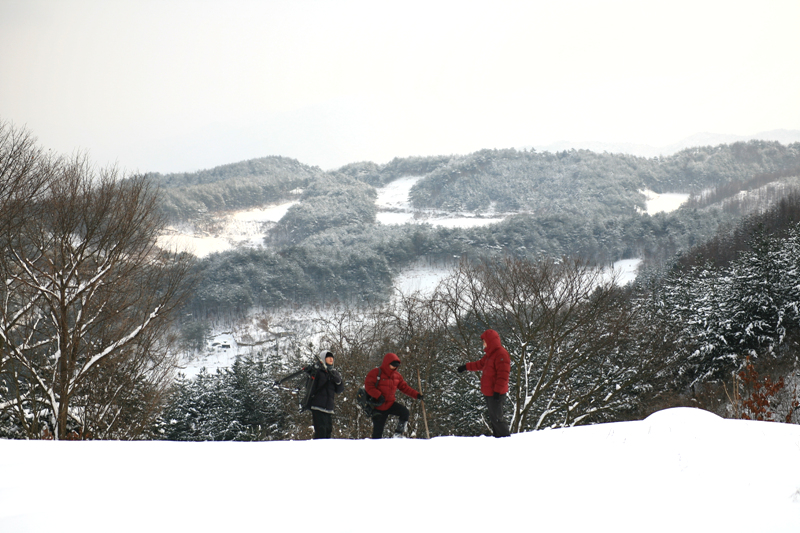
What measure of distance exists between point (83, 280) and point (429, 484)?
31.0 ft

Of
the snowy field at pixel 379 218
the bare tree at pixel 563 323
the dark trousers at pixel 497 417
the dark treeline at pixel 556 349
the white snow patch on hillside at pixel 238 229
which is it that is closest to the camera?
the dark trousers at pixel 497 417

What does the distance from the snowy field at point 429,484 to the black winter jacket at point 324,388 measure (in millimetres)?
1931

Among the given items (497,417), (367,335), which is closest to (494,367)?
(497,417)

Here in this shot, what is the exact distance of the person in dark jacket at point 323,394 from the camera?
5930 mm

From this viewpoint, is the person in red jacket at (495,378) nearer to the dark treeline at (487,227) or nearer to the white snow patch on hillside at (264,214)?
the dark treeline at (487,227)

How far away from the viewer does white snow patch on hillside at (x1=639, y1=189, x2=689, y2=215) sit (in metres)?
123

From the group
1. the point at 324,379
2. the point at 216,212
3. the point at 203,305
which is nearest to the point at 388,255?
the point at 203,305

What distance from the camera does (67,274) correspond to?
8.91 meters

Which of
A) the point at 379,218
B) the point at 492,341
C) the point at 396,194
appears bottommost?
the point at 492,341

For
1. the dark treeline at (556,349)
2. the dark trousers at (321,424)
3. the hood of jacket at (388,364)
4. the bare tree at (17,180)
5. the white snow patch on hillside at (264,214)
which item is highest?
the white snow patch on hillside at (264,214)

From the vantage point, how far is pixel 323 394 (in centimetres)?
597

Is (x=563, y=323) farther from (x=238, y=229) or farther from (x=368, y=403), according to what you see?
(x=238, y=229)

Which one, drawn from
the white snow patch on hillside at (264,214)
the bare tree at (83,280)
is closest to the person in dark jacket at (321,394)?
Answer: the bare tree at (83,280)

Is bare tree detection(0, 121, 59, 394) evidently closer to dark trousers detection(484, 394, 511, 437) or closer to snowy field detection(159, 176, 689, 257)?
dark trousers detection(484, 394, 511, 437)
